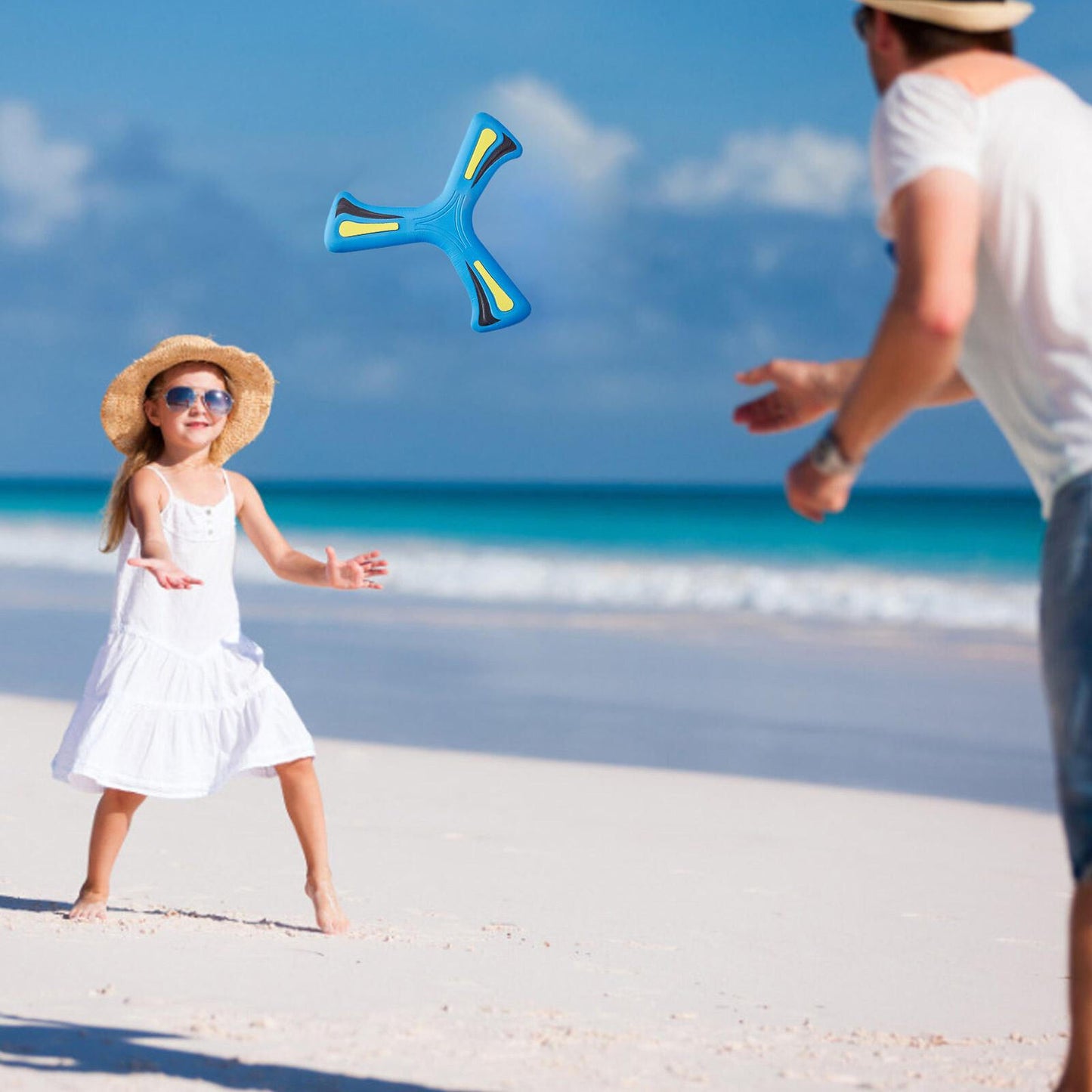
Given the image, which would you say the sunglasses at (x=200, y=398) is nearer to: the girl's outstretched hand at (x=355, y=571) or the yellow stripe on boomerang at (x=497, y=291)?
the girl's outstretched hand at (x=355, y=571)

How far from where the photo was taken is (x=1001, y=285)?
2.11 metres

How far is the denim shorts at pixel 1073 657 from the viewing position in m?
2.07

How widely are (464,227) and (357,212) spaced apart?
292 mm

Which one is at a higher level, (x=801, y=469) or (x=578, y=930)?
(x=801, y=469)

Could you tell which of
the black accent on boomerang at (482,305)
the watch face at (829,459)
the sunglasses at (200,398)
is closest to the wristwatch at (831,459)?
the watch face at (829,459)

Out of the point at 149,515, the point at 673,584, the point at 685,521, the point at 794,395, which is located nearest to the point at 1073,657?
the point at 794,395

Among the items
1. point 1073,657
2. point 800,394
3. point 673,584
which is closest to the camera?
point 1073,657

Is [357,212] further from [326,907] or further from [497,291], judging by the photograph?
[326,907]

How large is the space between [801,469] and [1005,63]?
2.12 feet

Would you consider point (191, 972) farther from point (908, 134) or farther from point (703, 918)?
point (908, 134)

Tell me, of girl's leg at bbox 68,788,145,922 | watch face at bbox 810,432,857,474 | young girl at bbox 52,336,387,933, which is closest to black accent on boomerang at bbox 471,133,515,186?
young girl at bbox 52,336,387,933

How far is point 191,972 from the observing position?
11.0 feet

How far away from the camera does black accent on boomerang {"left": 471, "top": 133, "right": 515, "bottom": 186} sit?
358 cm

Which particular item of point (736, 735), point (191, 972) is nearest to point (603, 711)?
point (736, 735)
